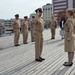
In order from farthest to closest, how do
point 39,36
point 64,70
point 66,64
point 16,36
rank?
point 16,36 < point 39,36 < point 66,64 < point 64,70

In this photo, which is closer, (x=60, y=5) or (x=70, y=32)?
(x=70, y=32)

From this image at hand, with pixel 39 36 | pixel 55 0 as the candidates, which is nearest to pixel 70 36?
pixel 39 36

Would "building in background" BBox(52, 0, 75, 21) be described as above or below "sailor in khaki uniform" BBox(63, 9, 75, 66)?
above

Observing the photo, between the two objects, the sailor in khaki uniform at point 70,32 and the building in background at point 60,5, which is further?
the building in background at point 60,5

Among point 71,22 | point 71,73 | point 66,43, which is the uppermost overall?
point 71,22

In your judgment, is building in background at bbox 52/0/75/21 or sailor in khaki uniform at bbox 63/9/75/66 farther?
building in background at bbox 52/0/75/21

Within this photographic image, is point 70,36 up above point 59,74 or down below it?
above

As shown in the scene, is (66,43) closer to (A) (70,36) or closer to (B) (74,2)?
(A) (70,36)

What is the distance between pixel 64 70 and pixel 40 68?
2.18 feet

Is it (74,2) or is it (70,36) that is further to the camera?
(74,2)

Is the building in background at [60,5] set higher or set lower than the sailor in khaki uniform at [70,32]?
higher

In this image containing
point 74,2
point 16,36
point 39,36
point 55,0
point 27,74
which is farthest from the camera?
point 55,0

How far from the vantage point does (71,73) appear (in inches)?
238

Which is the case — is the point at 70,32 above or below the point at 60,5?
below
